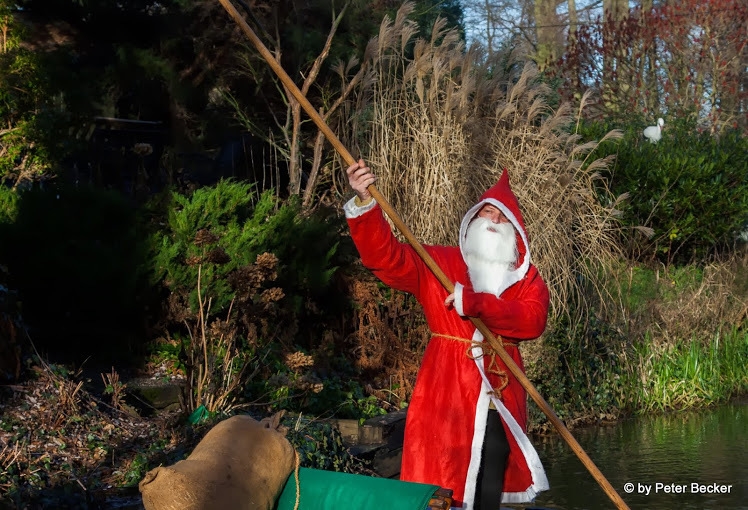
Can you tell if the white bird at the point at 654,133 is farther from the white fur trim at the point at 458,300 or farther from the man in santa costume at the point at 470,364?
the white fur trim at the point at 458,300

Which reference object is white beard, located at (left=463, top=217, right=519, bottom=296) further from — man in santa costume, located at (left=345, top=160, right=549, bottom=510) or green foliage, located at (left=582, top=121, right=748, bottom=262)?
green foliage, located at (left=582, top=121, right=748, bottom=262)

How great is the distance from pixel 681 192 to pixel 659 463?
520 centimetres

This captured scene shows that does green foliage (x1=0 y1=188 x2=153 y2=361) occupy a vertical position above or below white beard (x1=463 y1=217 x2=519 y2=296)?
below

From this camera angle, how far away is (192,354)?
618cm

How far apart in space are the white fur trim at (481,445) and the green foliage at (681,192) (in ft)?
23.8

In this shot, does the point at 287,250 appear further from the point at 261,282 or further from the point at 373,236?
the point at 373,236

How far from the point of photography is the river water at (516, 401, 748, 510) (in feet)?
22.4

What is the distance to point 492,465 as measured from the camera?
4438mm

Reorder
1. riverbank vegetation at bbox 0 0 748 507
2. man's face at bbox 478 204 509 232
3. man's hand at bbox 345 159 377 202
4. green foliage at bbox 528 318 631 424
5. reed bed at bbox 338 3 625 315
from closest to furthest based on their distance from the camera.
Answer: man's hand at bbox 345 159 377 202 < man's face at bbox 478 204 509 232 < riverbank vegetation at bbox 0 0 748 507 < reed bed at bbox 338 3 625 315 < green foliage at bbox 528 318 631 424

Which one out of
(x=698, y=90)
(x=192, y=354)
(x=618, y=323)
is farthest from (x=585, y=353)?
(x=698, y=90)

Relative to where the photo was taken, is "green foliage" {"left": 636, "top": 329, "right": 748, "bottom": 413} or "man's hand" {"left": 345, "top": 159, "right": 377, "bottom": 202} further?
"green foliage" {"left": 636, "top": 329, "right": 748, "bottom": 413}

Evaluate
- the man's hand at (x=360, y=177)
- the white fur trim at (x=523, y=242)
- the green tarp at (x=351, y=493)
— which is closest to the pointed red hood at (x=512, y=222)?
the white fur trim at (x=523, y=242)

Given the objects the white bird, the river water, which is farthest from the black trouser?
the white bird

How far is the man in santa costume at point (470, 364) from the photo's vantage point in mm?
4301
